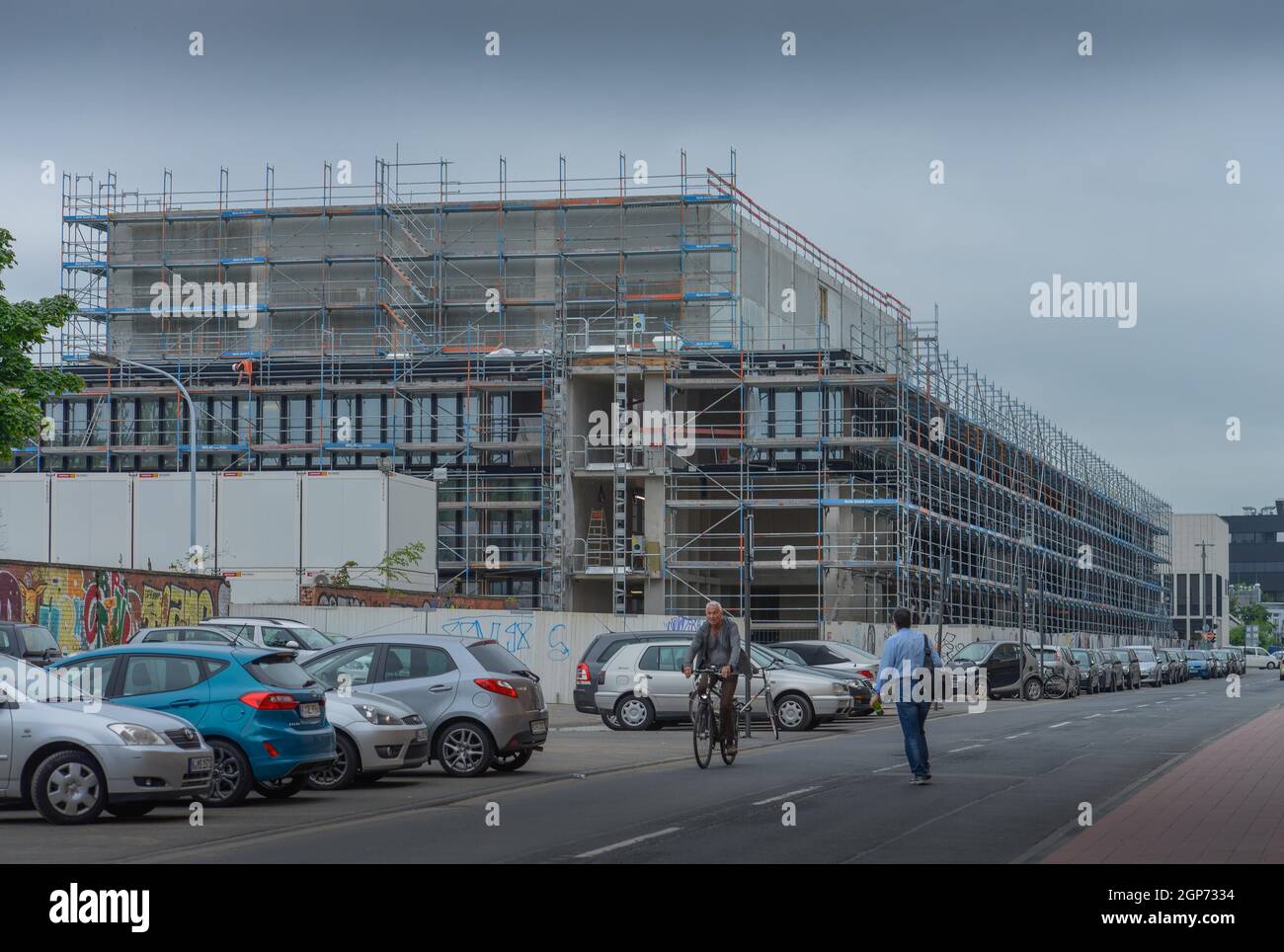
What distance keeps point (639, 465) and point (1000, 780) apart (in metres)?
40.1

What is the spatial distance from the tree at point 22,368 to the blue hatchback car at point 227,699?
749 inches

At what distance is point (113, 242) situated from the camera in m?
71.0

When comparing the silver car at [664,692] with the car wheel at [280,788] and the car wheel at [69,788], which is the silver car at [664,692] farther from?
the car wheel at [69,788]

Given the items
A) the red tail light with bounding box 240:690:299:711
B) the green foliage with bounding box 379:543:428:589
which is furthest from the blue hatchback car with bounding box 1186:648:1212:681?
the red tail light with bounding box 240:690:299:711

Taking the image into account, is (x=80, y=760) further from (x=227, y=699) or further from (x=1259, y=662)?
(x=1259, y=662)

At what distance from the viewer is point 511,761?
65.0 feet

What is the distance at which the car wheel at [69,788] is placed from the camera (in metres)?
13.8

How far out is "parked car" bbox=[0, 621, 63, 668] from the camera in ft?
85.2

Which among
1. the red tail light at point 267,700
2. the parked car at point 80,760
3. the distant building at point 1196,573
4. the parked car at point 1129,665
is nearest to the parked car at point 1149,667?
the parked car at point 1129,665

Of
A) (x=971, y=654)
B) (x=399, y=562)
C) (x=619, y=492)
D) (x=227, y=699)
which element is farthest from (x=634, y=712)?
(x=619, y=492)

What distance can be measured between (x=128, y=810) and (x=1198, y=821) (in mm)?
8651

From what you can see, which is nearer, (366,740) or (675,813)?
(675,813)

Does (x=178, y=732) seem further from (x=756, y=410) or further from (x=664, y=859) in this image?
(x=756, y=410)

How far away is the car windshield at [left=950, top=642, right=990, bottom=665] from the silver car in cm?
1534
